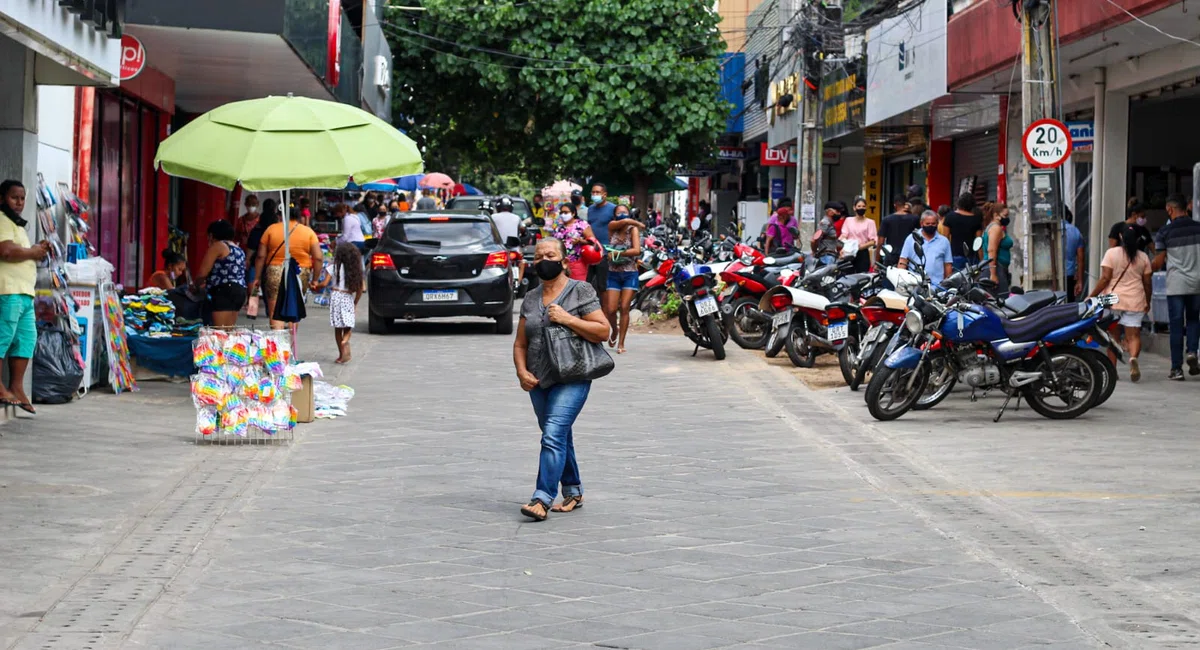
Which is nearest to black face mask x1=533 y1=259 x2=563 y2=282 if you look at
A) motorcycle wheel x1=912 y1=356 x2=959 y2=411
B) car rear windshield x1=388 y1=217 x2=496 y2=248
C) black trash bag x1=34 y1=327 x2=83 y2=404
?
motorcycle wheel x1=912 y1=356 x2=959 y2=411

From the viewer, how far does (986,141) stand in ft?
88.0

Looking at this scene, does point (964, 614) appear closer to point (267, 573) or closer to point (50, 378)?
point (267, 573)

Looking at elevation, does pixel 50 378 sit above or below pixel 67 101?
below

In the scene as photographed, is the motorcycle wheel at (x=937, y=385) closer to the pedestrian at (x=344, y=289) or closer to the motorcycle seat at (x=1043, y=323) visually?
the motorcycle seat at (x=1043, y=323)

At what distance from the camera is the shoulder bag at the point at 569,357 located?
26.9 ft

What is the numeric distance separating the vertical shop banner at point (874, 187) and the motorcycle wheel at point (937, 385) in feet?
75.9

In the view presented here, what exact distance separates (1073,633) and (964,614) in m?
0.45

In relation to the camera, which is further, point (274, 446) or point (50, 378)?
point (50, 378)

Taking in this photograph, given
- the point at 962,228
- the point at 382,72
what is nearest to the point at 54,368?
the point at 962,228

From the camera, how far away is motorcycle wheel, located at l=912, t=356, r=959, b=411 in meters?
12.8

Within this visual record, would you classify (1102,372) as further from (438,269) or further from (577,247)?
(438,269)

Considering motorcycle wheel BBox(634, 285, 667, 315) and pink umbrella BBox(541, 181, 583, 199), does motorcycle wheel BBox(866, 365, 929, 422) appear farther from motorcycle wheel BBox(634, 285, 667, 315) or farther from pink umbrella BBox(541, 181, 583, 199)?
pink umbrella BBox(541, 181, 583, 199)

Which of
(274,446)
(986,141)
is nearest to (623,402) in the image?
(274,446)

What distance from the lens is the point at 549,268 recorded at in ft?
27.2
